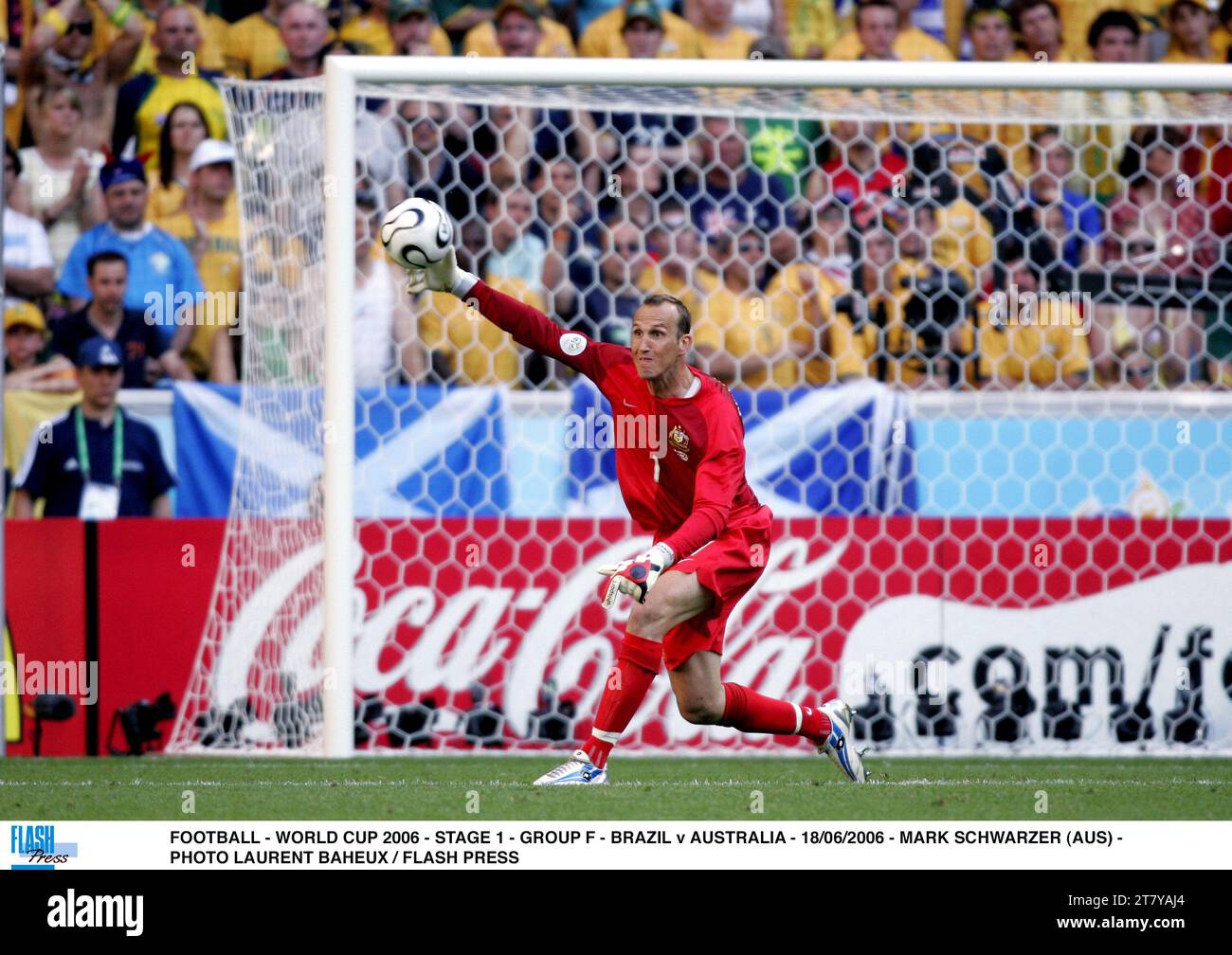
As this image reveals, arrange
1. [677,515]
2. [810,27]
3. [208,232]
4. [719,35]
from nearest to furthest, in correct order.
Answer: [677,515] < [208,232] < [719,35] < [810,27]

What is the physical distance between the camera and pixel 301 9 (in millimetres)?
11250

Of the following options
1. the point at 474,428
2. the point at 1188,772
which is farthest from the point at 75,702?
the point at 1188,772

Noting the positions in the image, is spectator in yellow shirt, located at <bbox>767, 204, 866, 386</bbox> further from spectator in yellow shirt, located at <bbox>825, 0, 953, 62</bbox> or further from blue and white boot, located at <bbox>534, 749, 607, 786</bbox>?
blue and white boot, located at <bbox>534, 749, 607, 786</bbox>

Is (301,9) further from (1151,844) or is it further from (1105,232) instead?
(1151,844)

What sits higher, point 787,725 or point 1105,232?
point 1105,232

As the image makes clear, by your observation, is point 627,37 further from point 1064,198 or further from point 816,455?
point 816,455

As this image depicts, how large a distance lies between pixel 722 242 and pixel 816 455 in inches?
52.4

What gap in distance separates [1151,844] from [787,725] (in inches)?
73.7

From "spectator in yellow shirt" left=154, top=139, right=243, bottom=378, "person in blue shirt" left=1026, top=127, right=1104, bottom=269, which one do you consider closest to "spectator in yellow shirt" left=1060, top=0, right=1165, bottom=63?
"person in blue shirt" left=1026, top=127, right=1104, bottom=269

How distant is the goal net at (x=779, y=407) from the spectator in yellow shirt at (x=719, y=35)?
1.55 m

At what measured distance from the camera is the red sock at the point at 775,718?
651cm

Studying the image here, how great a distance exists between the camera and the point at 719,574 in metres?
6.24

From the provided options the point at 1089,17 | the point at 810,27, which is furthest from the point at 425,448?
the point at 1089,17
